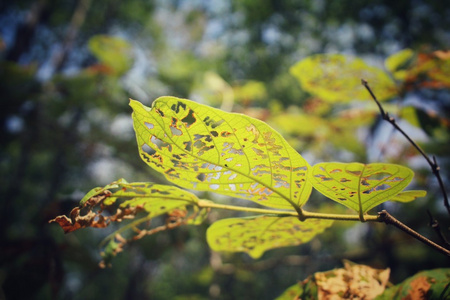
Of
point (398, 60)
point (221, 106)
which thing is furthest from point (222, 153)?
point (221, 106)

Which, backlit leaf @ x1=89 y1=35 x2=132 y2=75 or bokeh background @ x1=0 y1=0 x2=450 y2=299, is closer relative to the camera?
bokeh background @ x1=0 y1=0 x2=450 y2=299

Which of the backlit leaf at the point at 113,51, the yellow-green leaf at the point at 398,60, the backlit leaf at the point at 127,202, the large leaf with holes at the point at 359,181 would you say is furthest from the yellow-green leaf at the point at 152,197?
the backlit leaf at the point at 113,51

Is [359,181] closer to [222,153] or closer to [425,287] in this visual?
[222,153]

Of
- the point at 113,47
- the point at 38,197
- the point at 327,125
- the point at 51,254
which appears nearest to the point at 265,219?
the point at 51,254

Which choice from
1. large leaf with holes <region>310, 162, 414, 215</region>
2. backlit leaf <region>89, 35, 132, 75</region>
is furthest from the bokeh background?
large leaf with holes <region>310, 162, 414, 215</region>

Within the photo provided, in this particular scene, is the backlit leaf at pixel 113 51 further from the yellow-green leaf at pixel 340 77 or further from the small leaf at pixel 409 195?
the small leaf at pixel 409 195

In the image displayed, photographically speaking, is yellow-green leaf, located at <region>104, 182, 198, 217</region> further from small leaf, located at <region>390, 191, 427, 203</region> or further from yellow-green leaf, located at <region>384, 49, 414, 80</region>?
yellow-green leaf, located at <region>384, 49, 414, 80</region>
